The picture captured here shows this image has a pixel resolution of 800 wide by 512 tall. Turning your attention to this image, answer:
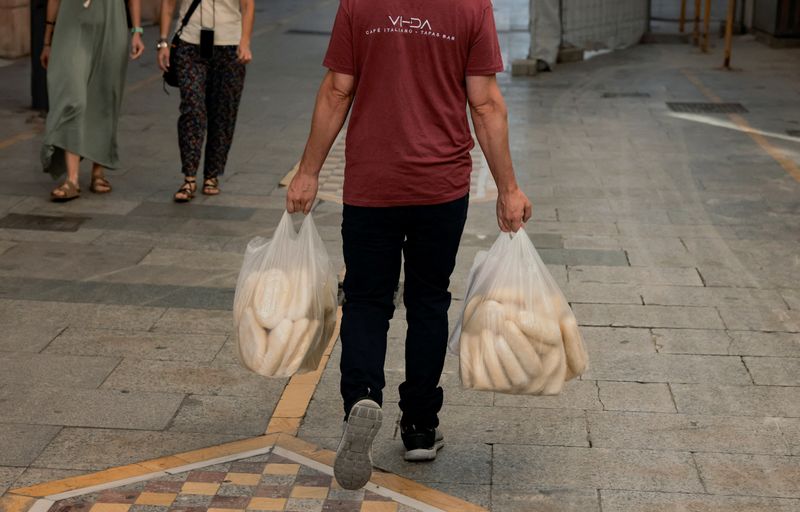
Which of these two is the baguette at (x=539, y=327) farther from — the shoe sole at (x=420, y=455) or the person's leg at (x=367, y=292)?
the shoe sole at (x=420, y=455)

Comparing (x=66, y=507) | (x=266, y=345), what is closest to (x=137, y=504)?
(x=66, y=507)

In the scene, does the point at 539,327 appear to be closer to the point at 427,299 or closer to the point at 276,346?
the point at 427,299

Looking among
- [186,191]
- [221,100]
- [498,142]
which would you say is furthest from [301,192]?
[186,191]

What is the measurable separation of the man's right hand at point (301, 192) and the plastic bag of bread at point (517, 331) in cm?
63

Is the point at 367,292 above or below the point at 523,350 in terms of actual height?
above

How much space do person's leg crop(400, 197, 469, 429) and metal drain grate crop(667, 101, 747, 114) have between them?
362 inches

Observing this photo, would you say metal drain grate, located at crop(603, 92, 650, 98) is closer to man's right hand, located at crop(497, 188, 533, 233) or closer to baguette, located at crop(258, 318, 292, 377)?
man's right hand, located at crop(497, 188, 533, 233)

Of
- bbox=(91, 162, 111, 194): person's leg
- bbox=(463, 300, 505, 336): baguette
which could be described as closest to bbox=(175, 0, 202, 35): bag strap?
bbox=(91, 162, 111, 194): person's leg

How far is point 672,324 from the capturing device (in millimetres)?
5984

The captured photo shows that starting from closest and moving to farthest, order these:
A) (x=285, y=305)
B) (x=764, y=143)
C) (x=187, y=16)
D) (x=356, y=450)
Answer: (x=356, y=450) → (x=285, y=305) → (x=187, y=16) → (x=764, y=143)

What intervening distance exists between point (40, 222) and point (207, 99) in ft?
4.54

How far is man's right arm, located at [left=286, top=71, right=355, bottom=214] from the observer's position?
162 inches

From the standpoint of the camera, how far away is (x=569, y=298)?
21.0ft

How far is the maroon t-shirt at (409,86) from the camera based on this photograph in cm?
393
